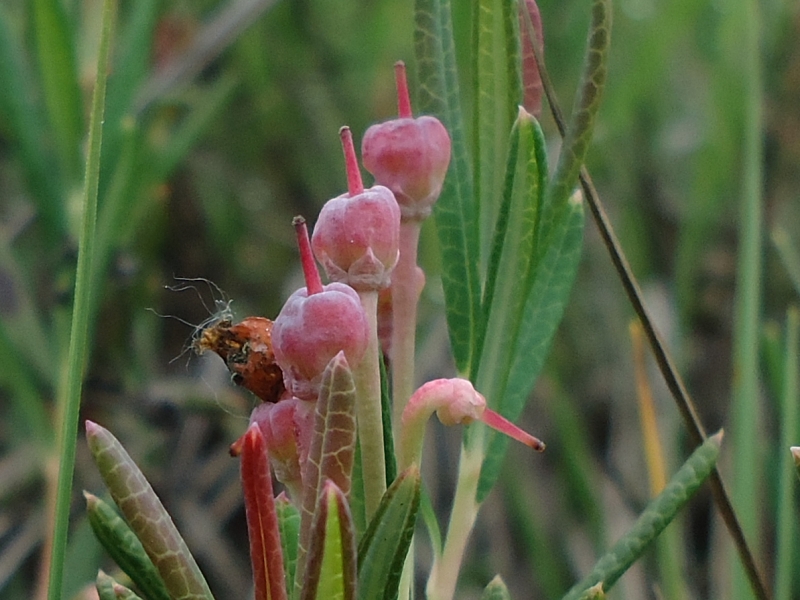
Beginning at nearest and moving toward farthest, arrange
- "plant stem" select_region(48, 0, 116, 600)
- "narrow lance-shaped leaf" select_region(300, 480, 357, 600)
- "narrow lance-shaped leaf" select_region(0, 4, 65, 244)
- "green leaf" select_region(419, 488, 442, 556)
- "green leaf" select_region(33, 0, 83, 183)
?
"narrow lance-shaped leaf" select_region(300, 480, 357, 600) → "plant stem" select_region(48, 0, 116, 600) → "green leaf" select_region(419, 488, 442, 556) → "green leaf" select_region(33, 0, 83, 183) → "narrow lance-shaped leaf" select_region(0, 4, 65, 244)

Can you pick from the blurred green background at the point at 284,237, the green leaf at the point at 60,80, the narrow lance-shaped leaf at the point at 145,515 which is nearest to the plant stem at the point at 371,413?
the narrow lance-shaped leaf at the point at 145,515

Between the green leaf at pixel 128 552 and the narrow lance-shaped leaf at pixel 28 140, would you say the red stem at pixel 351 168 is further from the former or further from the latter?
the narrow lance-shaped leaf at pixel 28 140

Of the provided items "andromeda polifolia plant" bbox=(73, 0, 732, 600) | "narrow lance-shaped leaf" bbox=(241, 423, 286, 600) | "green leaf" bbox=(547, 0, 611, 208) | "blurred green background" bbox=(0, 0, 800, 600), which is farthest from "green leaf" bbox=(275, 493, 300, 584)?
"blurred green background" bbox=(0, 0, 800, 600)

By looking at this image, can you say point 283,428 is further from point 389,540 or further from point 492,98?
point 492,98

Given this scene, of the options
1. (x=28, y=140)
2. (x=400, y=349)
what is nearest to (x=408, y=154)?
(x=400, y=349)

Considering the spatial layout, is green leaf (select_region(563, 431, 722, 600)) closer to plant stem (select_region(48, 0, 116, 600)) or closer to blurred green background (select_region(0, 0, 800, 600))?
plant stem (select_region(48, 0, 116, 600))

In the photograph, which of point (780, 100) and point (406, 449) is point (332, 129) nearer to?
point (780, 100)
